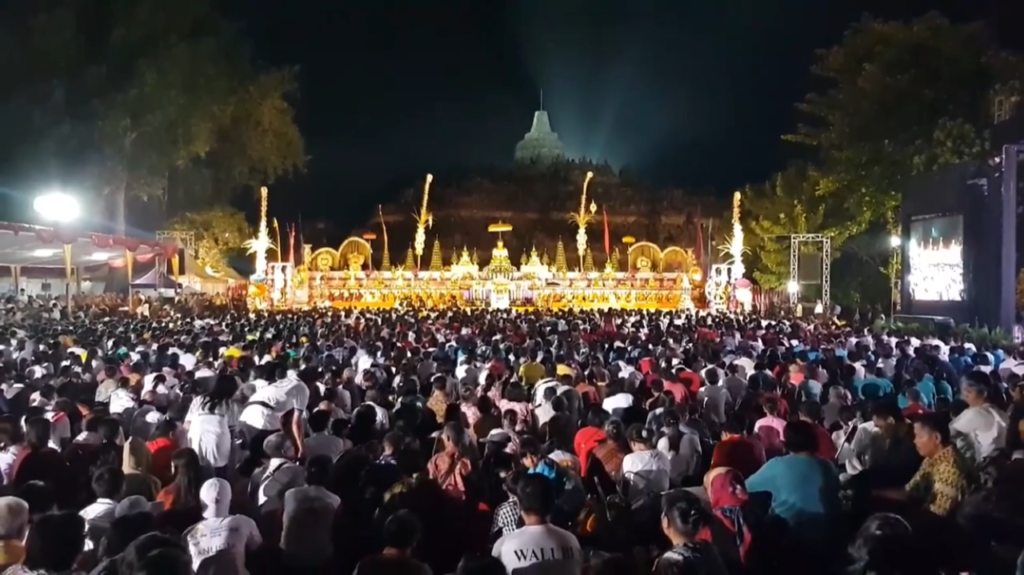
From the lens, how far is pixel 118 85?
29453mm

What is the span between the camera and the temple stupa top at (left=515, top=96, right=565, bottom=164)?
79.8 metres

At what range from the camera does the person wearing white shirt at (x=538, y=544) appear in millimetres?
4316

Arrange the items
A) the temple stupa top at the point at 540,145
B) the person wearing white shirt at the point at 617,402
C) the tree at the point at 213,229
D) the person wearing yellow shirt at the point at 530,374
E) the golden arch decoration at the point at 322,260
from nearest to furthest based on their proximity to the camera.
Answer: the person wearing white shirt at the point at 617,402, the person wearing yellow shirt at the point at 530,374, the tree at the point at 213,229, the golden arch decoration at the point at 322,260, the temple stupa top at the point at 540,145

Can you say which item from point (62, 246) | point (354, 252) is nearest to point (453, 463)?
point (62, 246)

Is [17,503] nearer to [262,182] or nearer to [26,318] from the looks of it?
[26,318]

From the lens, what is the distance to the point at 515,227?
69.6 metres

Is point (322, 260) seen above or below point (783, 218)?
below

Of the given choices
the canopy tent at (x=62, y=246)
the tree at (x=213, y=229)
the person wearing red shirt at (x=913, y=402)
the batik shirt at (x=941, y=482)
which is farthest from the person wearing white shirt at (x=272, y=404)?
the tree at (x=213, y=229)

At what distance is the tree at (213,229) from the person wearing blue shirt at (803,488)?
3614cm

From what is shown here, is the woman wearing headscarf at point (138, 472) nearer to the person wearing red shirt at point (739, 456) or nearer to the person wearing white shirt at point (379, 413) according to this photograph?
the person wearing white shirt at point (379, 413)

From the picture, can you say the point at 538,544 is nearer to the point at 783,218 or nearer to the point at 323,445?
the point at 323,445

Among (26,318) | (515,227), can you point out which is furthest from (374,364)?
(515,227)

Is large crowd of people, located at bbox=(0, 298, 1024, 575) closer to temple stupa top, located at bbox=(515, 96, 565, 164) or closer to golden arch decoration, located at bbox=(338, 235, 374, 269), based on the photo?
golden arch decoration, located at bbox=(338, 235, 374, 269)

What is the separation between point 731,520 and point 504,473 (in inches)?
76.3
